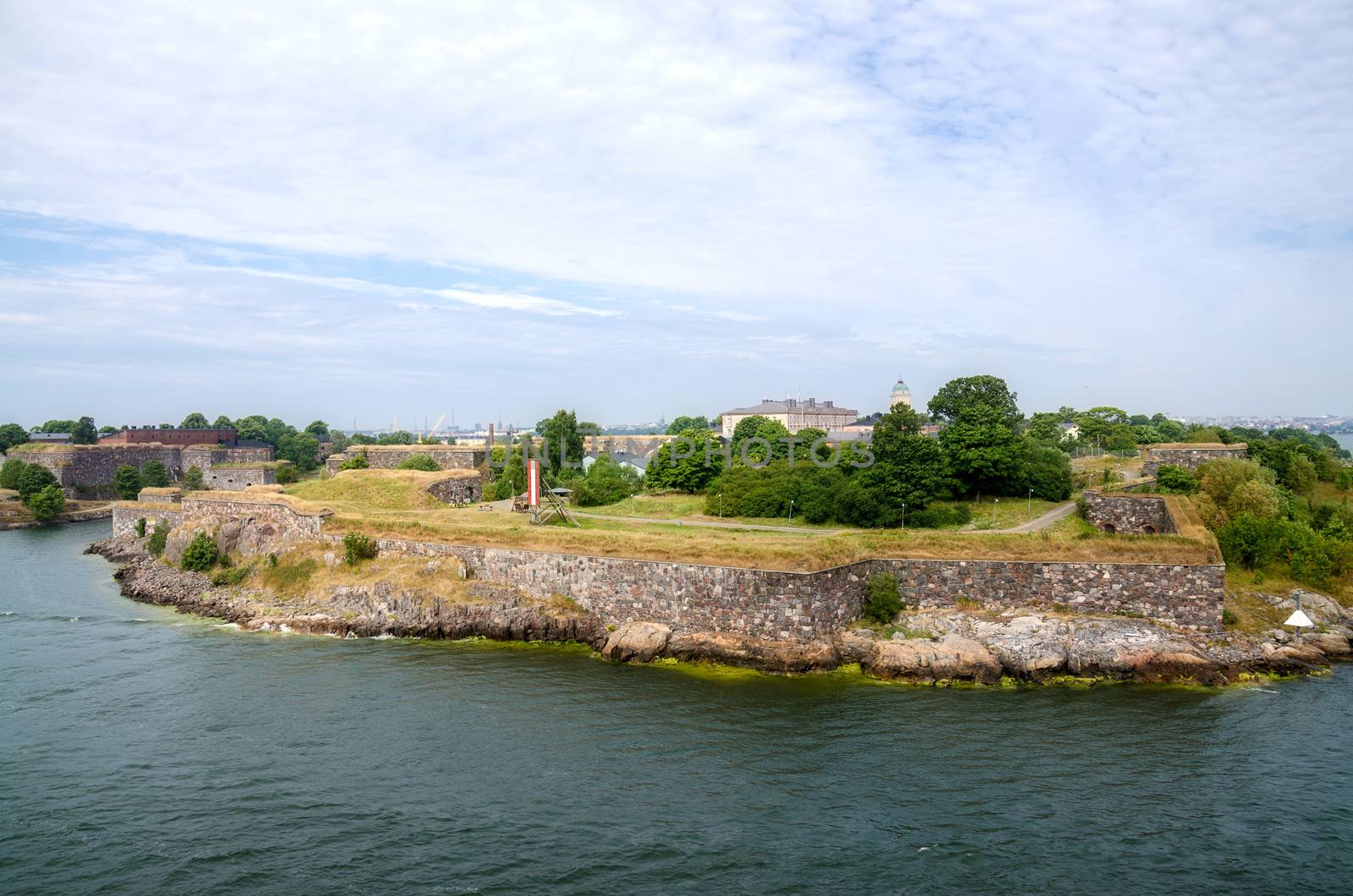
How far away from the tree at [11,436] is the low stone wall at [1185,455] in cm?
12034

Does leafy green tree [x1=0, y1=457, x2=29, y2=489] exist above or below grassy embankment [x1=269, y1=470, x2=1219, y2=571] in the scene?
above

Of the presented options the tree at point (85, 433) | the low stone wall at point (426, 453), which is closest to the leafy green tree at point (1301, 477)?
the low stone wall at point (426, 453)

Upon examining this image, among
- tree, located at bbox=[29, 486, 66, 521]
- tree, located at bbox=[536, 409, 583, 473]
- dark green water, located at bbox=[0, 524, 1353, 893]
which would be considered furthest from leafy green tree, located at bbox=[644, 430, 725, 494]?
tree, located at bbox=[29, 486, 66, 521]

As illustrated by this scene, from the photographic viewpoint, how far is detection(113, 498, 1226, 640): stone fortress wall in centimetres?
2872

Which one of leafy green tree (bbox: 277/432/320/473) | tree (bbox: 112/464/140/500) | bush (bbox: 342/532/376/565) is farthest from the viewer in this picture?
leafy green tree (bbox: 277/432/320/473)

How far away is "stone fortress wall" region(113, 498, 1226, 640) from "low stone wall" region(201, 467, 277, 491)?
210 feet

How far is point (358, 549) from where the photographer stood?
127ft

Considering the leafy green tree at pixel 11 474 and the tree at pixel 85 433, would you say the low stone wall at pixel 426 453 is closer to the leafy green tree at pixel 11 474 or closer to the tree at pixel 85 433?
the leafy green tree at pixel 11 474

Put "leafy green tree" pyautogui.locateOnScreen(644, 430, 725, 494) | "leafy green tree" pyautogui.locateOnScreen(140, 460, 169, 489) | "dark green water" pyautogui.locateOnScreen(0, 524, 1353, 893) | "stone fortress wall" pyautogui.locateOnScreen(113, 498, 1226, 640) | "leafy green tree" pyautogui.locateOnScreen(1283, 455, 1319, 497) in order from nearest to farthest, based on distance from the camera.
A: "dark green water" pyautogui.locateOnScreen(0, 524, 1353, 893), "stone fortress wall" pyautogui.locateOnScreen(113, 498, 1226, 640), "leafy green tree" pyautogui.locateOnScreen(1283, 455, 1319, 497), "leafy green tree" pyautogui.locateOnScreen(644, 430, 725, 494), "leafy green tree" pyautogui.locateOnScreen(140, 460, 169, 489)

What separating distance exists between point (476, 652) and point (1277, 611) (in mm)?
29675

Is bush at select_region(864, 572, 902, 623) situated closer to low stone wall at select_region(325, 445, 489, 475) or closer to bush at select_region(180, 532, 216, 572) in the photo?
bush at select_region(180, 532, 216, 572)

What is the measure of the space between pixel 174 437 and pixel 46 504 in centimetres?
3014

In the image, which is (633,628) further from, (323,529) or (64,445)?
(64,445)

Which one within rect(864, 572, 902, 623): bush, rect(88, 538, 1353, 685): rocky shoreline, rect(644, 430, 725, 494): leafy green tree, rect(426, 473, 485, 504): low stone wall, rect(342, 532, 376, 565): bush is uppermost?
rect(644, 430, 725, 494): leafy green tree
